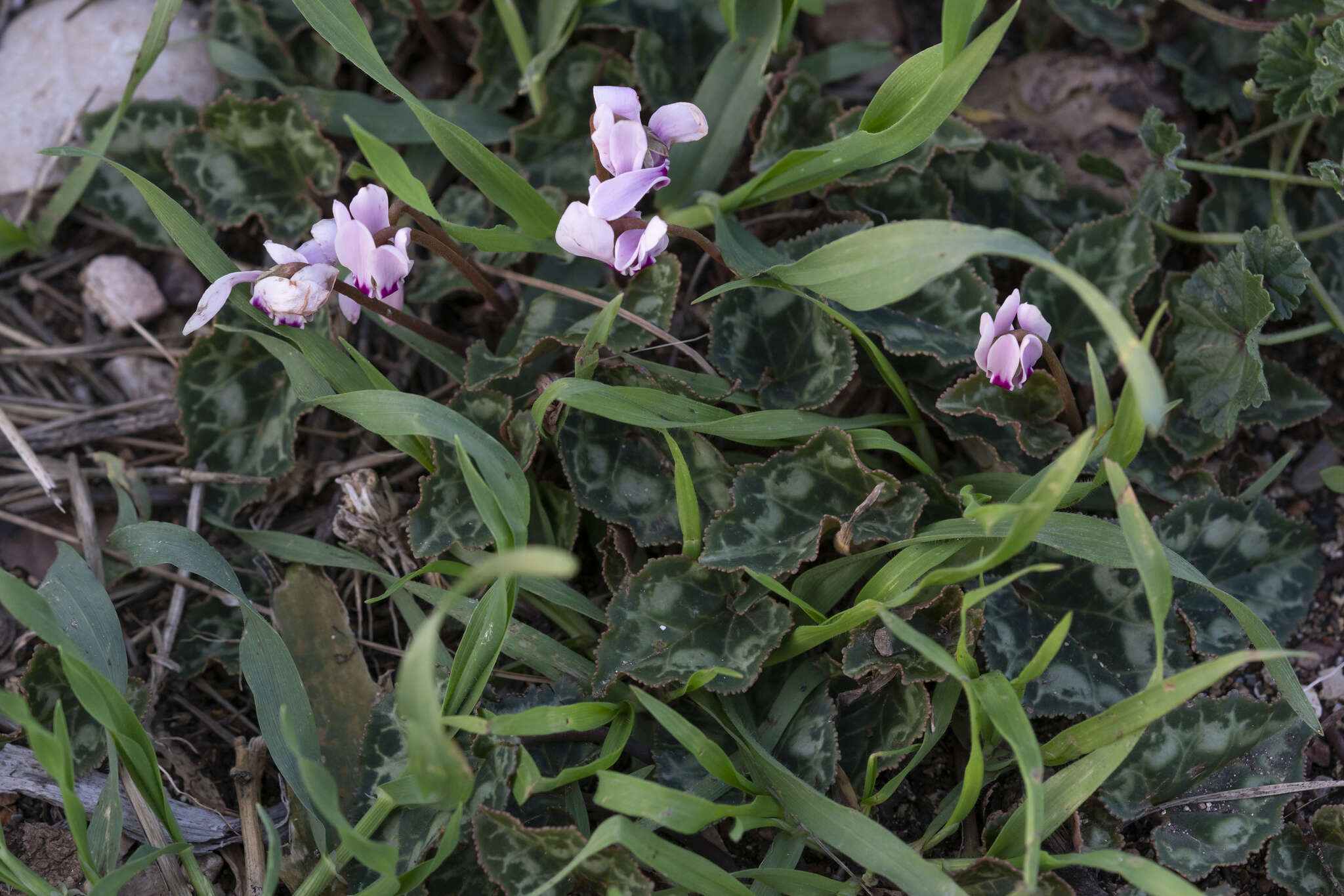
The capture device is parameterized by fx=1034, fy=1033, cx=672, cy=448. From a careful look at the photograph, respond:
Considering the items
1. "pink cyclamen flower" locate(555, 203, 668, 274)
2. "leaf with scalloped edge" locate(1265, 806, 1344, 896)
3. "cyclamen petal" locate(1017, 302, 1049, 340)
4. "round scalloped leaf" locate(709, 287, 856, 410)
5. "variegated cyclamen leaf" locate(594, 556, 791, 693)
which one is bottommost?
"leaf with scalloped edge" locate(1265, 806, 1344, 896)

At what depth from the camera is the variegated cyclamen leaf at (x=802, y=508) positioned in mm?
1775

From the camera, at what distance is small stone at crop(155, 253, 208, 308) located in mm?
2475

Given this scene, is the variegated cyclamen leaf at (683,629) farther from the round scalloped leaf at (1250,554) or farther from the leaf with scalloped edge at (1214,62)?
the leaf with scalloped edge at (1214,62)

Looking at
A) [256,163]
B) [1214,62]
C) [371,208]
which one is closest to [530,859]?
[371,208]

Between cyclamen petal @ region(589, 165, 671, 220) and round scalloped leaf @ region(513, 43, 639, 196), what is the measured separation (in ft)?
2.44

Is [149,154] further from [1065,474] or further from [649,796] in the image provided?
[1065,474]

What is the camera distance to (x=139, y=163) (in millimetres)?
2521

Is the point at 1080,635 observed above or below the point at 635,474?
below

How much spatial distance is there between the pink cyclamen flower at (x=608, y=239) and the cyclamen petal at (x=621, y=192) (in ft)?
0.05

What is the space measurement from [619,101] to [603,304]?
442mm

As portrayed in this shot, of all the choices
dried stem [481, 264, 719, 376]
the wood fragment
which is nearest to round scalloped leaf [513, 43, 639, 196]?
dried stem [481, 264, 719, 376]

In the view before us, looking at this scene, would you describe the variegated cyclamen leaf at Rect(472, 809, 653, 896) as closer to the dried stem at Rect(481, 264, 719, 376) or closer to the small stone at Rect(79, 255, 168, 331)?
the dried stem at Rect(481, 264, 719, 376)

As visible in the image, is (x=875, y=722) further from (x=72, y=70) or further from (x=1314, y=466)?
(x=72, y=70)

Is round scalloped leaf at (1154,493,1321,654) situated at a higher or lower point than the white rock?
lower
